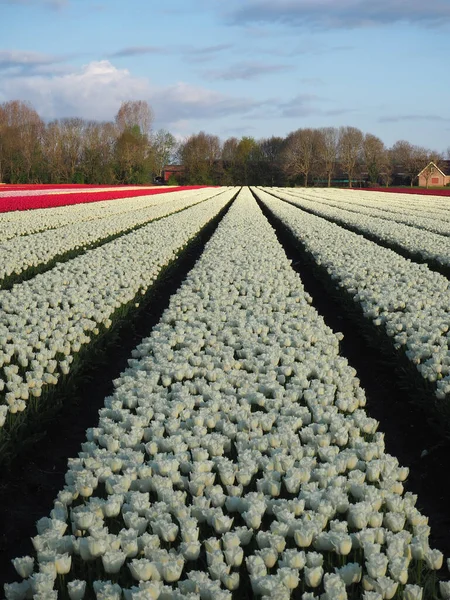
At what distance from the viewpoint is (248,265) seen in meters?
10.1

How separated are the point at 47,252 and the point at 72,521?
30.1ft

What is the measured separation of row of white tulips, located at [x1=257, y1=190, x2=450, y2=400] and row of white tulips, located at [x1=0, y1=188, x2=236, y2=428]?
2886 mm

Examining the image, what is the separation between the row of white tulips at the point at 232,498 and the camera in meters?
2.44

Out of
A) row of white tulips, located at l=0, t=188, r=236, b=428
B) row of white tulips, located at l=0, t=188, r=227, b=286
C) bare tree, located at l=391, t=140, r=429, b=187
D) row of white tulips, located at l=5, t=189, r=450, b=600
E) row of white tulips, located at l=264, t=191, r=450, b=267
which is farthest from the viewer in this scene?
Result: bare tree, located at l=391, t=140, r=429, b=187

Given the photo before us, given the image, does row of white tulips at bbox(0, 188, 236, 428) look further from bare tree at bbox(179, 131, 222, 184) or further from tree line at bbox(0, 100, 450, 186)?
bare tree at bbox(179, 131, 222, 184)

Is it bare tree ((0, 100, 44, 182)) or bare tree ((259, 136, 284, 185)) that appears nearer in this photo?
bare tree ((0, 100, 44, 182))

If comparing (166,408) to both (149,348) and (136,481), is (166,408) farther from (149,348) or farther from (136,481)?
(149,348)

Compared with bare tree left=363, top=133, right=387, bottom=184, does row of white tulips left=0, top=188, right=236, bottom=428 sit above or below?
below

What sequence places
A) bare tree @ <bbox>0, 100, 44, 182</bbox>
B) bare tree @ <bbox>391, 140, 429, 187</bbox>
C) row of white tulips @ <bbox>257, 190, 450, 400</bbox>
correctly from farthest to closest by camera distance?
1. bare tree @ <bbox>391, 140, 429, 187</bbox>
2. bare tree @ <bbox>0, 100, 44, 182</bbox>
3. row of white tulips @ <bbox>257, 190, 450, 400</bbox>

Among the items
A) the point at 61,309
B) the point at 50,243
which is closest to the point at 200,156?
the point at 50,243

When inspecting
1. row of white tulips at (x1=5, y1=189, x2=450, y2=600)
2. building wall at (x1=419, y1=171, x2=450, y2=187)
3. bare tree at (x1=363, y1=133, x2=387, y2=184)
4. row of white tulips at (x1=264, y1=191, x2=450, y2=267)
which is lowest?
row of white tulips at (x1=5, y1=189, x2=450, y2=600)

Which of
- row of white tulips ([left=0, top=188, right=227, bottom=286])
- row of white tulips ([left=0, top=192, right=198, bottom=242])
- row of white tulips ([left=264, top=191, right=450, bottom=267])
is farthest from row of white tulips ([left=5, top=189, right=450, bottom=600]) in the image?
row of white tulips ([left=0, top=192, right=198, bottom=242])

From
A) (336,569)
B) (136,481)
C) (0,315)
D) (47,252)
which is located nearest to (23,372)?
(0,315)

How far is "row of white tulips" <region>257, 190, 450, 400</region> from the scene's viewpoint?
17.8ft
